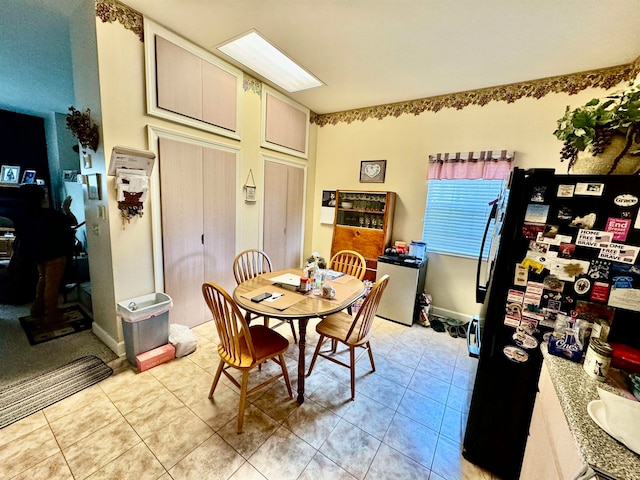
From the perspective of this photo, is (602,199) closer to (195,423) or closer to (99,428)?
(195,423)

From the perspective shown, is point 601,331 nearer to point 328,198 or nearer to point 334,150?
point 328,198

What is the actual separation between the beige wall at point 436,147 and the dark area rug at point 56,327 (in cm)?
331

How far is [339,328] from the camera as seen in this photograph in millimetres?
2158

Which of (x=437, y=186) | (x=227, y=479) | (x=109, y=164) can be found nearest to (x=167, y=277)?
(x=109, y=164)

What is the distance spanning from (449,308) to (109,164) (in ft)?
13.2

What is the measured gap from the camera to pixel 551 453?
3.11 ft

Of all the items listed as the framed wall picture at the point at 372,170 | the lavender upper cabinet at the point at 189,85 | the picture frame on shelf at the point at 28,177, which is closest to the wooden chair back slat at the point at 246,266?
the lavender upper cabinet at the point at 189,85

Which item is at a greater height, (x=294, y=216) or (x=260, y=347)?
(x=294, y=216)

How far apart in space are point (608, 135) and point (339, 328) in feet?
6.37

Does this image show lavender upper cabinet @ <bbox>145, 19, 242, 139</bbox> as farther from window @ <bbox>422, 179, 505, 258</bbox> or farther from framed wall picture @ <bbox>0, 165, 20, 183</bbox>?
framed wall picture @ <bbox>0, 165, 20, 183</bbox>

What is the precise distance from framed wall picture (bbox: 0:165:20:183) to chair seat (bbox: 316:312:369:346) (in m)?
6.23

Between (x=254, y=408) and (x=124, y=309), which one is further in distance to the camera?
(x=124, y=309)

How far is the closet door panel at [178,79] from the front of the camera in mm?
2320

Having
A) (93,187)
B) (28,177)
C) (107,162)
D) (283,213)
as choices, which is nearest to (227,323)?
(107,162)
